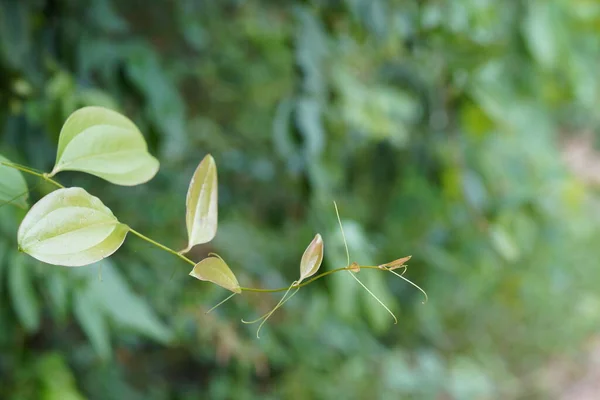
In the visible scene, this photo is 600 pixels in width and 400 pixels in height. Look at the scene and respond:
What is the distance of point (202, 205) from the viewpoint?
21 cm

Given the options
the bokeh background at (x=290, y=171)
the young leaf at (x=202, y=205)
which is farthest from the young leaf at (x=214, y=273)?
the bokeh background at (x=290, y=171)

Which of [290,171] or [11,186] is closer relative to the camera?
[11,186]

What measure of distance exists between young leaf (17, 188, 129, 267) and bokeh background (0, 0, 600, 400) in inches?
11.5

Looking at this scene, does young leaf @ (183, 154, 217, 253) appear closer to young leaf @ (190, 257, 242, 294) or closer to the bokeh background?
young leaf @ (190, 257, 242, 294)

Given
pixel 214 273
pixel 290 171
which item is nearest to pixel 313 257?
pixel 214 273

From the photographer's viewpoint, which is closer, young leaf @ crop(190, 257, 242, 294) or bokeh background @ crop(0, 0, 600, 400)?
young leaf @ crop(190, 257, 242, 294)

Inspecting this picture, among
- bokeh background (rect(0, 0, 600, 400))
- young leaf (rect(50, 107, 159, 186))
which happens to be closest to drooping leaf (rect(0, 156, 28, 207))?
young leaf (rect(50, 107, 159, 186))

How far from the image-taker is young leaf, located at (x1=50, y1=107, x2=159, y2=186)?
209 millimetres

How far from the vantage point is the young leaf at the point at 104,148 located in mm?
209

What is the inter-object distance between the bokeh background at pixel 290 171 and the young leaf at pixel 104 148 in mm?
259

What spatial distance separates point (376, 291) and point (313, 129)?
0.14 m

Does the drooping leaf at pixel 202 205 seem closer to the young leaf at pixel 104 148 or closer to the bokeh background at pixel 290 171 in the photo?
the young leaf at pixel 104 148

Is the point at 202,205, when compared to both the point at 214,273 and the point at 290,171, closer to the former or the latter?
the point at 214,273

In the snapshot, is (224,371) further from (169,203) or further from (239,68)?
(239,68)
